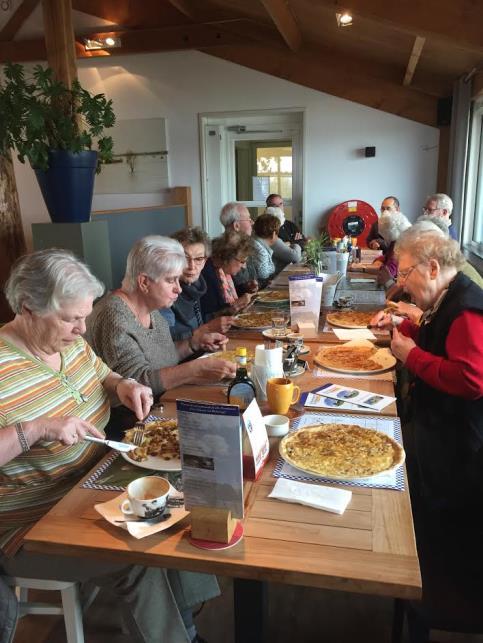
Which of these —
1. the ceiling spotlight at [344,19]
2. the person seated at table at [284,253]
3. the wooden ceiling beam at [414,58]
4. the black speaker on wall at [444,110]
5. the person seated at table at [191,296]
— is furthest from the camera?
the black speaker on wall at [444,110]

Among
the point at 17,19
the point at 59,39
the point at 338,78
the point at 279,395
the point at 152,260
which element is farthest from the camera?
the point at 17,19

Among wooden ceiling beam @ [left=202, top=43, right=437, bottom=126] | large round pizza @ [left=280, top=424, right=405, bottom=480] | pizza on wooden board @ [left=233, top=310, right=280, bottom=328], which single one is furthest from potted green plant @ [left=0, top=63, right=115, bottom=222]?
wooden ceiling beam @ [left=202, top=43, right=437, bottom=126]

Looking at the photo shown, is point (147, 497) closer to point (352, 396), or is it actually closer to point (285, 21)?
point (352, 396)

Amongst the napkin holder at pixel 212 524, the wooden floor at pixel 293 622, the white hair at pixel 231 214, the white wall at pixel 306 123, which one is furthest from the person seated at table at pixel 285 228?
the napkin holder at pixel 212 524

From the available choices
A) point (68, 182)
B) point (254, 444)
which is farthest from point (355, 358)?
point (68, 182)

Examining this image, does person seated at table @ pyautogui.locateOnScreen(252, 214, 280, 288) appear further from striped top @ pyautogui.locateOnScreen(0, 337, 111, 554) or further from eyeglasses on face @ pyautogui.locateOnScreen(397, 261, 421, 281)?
striped top @ pyautogui.locateOnScreen(0, 337, 111, 554)

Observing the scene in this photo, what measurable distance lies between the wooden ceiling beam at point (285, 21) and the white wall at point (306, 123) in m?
0.63

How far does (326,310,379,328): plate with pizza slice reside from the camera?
8.25ft

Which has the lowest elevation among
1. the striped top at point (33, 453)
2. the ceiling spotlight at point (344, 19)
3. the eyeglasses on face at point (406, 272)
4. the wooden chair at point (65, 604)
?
the wooden chair at point (65, 604)

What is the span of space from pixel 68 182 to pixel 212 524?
113 inches

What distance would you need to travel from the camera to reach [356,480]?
114 cm

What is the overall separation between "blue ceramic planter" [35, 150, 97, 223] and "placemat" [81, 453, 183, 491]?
249 cm

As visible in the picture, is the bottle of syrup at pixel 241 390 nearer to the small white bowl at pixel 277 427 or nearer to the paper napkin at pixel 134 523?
the small white bowl at pixel 277 427

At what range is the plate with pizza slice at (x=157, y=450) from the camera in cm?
121
